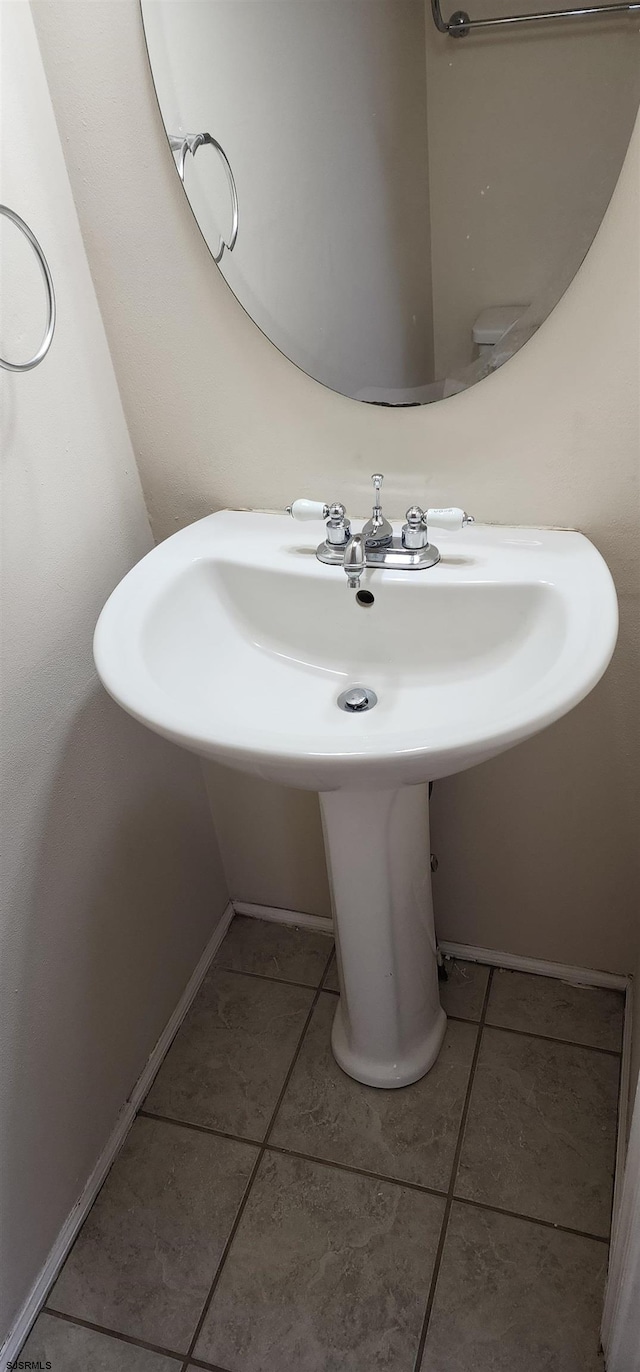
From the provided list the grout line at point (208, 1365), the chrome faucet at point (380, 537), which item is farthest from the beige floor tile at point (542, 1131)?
the chrome faucet at point (380, 537)

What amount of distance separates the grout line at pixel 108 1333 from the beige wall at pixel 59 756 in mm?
62

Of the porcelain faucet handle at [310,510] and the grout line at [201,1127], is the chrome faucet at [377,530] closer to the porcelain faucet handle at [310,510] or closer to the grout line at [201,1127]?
the porcelain faucet handle at [310,510]

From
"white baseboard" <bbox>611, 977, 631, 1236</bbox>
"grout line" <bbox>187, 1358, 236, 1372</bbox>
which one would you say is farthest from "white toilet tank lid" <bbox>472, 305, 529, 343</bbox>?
"grout line" <bbox>187, 1358, 236, 1372</bbox>

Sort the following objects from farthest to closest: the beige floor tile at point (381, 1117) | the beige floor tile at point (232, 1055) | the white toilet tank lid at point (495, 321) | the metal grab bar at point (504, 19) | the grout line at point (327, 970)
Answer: the grout line at point (327, 970), the beige floor tile at point (232, 1055), the beige floor tile at point (381, 1117), the white toilet tank lid at point (495, 321), the metal grab bar at point (504, 19)

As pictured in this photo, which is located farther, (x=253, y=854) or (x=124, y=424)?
(x=253, y=854)

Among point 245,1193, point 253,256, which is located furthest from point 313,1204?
point 253,256

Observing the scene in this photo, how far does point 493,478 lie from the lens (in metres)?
1.12

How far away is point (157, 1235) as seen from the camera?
1304 mm

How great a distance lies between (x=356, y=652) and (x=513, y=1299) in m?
0.88

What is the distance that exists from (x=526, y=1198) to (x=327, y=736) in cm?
88

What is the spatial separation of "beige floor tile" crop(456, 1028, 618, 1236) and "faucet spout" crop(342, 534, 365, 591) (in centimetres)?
88

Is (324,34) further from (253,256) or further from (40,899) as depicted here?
(40,899)

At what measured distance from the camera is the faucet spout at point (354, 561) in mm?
1022

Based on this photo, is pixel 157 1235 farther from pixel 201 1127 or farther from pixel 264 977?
pixel 264 977
